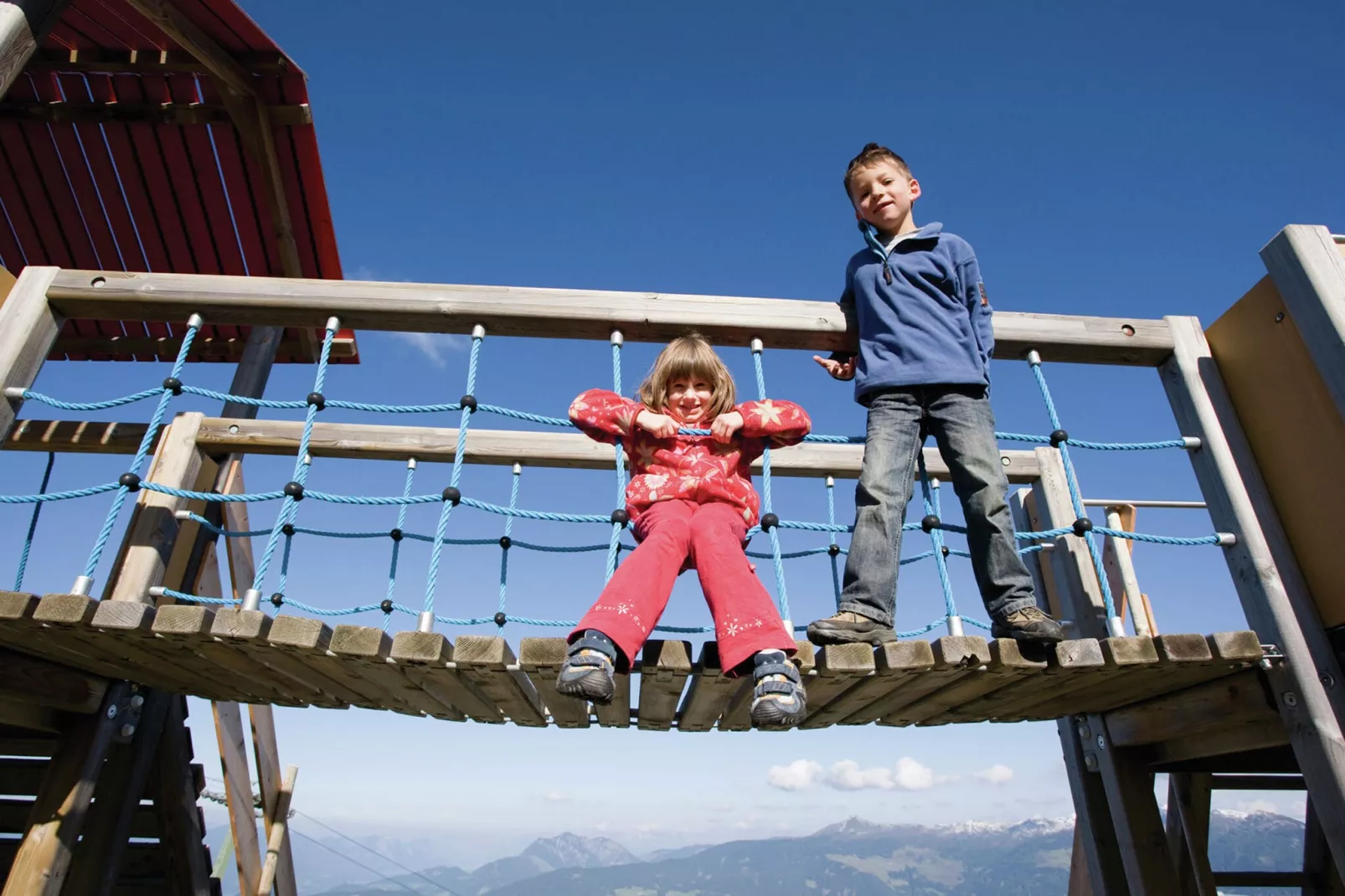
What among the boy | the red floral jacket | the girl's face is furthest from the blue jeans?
the girl's face

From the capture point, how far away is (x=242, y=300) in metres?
3.02

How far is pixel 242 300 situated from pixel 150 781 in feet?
7.61

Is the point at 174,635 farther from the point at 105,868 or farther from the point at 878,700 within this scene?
the point at 878,700

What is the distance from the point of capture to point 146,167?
17.4 ft

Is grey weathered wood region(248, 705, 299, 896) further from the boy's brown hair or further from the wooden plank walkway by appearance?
the boy's brown hair

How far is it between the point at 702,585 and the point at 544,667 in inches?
20.2

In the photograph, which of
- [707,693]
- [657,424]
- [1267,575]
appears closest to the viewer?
[707,693]

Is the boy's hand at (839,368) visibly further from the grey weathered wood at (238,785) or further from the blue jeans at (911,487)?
the grey weathered wood at (238,785)

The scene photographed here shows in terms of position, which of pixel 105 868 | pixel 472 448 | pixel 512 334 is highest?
pixel 472 448

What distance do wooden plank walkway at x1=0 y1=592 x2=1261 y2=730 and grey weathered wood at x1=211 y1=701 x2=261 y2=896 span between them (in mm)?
1496

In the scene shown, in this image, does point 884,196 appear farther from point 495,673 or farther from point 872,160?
point 495,673

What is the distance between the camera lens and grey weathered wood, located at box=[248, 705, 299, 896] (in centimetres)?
502

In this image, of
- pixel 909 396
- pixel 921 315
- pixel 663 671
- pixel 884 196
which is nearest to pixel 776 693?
pixel 663 671

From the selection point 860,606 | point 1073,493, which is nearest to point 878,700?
point 860,606
